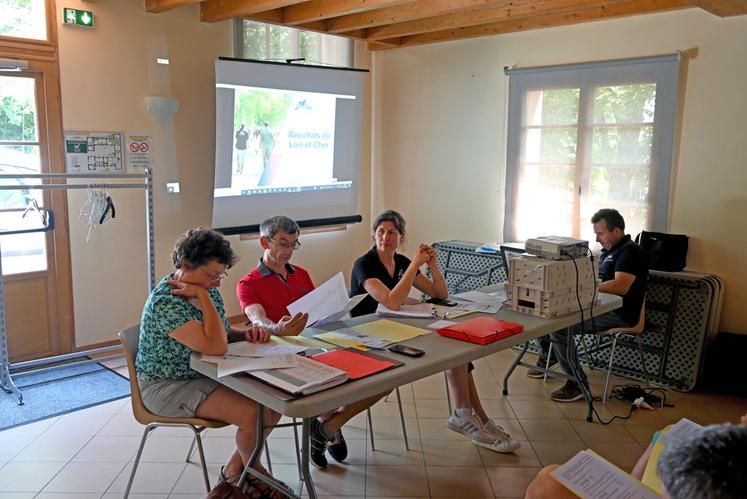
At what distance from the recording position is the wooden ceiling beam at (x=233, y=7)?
405 centimetres

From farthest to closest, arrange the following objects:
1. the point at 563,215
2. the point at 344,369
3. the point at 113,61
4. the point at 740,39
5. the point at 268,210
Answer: the point at 268,210
the point at 563,215
the point at 113,61
the point at 740,39
the point at 344,369

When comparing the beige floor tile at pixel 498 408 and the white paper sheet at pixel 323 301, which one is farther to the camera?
the beige floor tile at pixel 498 408

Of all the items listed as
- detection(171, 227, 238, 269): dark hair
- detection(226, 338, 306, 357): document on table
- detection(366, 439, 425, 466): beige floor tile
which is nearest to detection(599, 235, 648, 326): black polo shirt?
detection(366, 439, 425, 466): beige floor tile

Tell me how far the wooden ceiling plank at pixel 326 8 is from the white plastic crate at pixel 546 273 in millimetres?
1945

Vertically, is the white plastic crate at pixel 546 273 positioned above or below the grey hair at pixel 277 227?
below

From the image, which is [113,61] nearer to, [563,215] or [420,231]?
[420,231]

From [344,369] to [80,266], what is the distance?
2983 millimetres

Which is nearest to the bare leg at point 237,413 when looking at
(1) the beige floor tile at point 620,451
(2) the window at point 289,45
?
(1) the beige floor tile at point 620,451

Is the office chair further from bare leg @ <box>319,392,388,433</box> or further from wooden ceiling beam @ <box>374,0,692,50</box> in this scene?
wooden ceiling beam @ <box>374,0,692,50</box>

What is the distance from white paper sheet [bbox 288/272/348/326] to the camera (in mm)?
2561

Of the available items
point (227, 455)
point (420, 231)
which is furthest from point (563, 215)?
point (227, 455)

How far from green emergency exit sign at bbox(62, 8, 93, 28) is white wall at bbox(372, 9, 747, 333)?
2.66 meters

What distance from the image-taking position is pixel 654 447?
176cm

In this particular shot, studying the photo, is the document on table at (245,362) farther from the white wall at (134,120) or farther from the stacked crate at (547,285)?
the white wall at (134,120)
